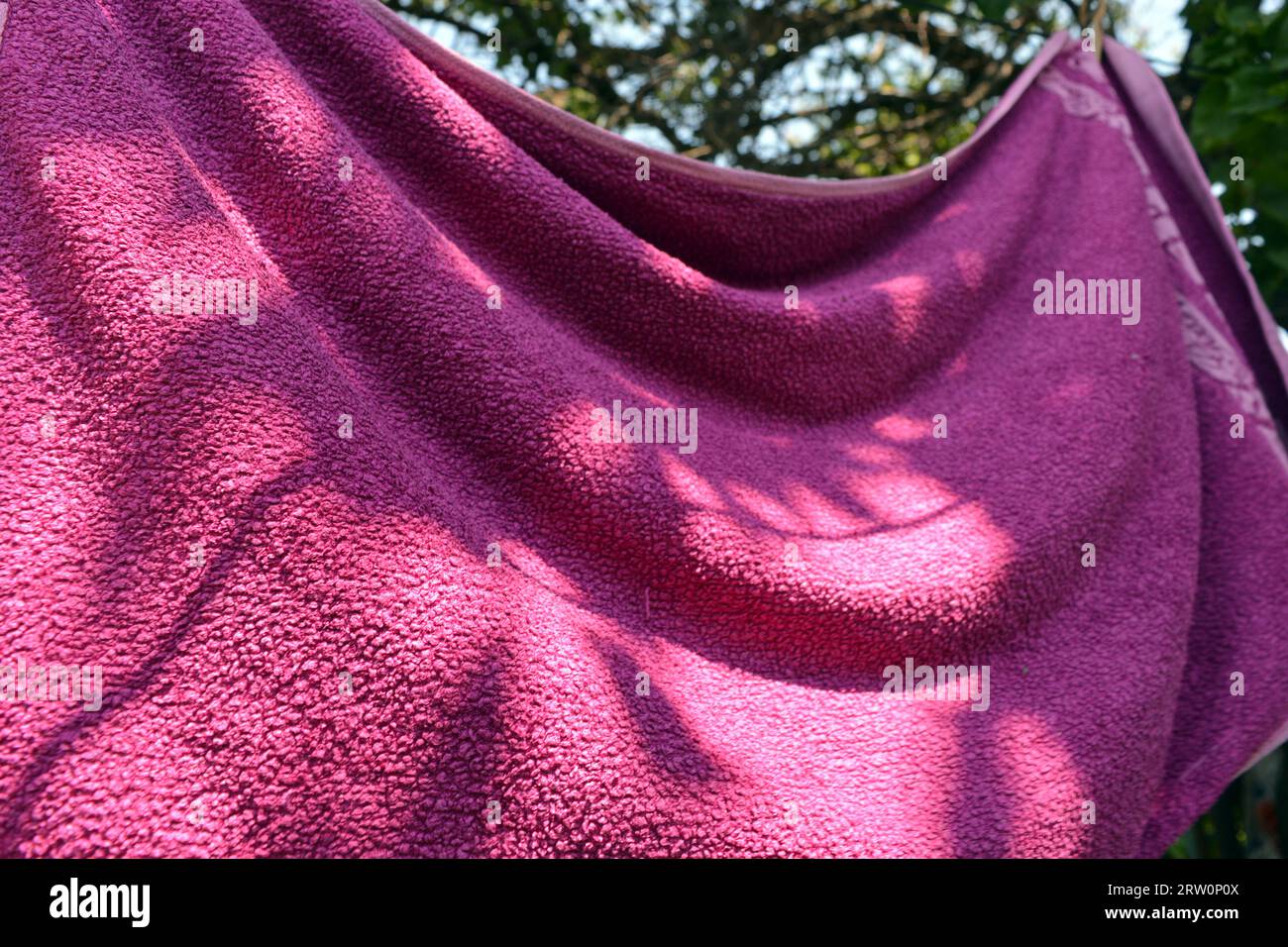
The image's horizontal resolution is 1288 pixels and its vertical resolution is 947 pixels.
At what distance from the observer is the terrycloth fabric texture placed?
45 cm

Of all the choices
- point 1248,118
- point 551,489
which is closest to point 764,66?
point 1248,118

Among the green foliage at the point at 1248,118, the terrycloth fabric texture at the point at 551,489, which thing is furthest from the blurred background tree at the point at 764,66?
the terrycloth fabric texture at the point at 551,489

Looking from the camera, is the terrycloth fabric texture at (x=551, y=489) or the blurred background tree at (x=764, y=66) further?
the blurred background tree at (x=764, y=66)

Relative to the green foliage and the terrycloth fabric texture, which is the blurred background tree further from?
the terrycloth fabric texture

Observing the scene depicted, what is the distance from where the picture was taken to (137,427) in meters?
0.47

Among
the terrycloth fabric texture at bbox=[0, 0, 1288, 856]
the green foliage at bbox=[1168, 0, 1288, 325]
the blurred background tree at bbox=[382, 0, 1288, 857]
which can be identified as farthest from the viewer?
the blurred background tree at bbox=[382, 0, 1288, 857]

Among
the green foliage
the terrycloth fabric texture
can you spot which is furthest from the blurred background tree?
the terrycloth fabric texture

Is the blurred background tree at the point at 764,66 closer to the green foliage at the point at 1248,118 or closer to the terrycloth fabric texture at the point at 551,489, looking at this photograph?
the green foliage at the point at 1248,118

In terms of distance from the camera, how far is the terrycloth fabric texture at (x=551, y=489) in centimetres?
45

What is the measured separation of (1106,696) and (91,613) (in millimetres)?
644

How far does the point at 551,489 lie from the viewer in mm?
600

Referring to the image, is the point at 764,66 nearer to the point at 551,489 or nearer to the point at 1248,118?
the point at 1248,118

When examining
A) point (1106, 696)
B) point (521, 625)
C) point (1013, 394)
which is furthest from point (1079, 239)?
point (521, 625)

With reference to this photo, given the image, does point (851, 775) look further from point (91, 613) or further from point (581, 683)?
point (91, 613)
